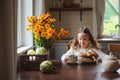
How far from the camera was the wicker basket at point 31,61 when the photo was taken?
242cm

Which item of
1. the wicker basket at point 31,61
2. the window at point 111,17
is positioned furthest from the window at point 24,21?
the window at point 111,17

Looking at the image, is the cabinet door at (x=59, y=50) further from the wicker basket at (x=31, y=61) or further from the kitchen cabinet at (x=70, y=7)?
the wicker basket at (x=31, y=61)

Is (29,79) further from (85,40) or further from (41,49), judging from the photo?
(85,40)

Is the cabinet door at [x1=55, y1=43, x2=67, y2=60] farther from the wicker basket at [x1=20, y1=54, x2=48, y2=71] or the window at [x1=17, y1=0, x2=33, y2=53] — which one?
the wicker basket at [x1=20, y1=54, x2=48, y2=71]

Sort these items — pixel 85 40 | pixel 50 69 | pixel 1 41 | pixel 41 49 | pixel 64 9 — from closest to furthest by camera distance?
pixel 1 41, pixel 50 69, pixel 41 49, pixel 85 40, pixel 64 9

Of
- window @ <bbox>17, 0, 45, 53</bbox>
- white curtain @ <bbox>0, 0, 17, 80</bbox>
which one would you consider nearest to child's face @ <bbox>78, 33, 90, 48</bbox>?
window @ <bbox>17, 0, 45, 53</bbox>

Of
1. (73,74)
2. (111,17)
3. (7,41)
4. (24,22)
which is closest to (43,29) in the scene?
(73,74)

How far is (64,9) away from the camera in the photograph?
210 inches

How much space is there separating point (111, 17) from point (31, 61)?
342 cm

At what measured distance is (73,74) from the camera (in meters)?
2.25

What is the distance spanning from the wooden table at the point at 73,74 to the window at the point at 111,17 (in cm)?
297

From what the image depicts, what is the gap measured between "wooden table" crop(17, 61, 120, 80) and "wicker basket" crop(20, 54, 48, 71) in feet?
0.34

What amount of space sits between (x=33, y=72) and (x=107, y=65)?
2.12ft

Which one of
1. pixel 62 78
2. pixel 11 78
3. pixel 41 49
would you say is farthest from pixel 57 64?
pixel 11 78
